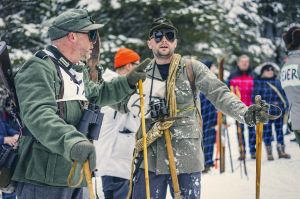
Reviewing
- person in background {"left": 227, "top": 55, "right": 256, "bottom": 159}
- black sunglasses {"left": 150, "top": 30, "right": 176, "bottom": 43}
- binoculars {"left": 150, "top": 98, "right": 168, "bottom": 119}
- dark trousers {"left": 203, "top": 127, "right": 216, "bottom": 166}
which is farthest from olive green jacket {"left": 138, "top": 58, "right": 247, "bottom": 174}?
person in background {"left": 227, "top": 55, "right": 256, "bottom": 159}

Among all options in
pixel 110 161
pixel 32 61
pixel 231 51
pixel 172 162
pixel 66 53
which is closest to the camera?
pixel 32 61

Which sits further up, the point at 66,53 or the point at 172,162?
the point at 66,53

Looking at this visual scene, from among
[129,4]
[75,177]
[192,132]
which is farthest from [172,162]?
[129,4]

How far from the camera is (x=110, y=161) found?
199 inches

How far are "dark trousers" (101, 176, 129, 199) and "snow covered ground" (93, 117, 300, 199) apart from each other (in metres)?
1.42

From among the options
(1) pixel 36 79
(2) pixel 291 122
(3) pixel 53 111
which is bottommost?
(2) pixel 291 122

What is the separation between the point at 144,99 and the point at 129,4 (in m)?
7.68

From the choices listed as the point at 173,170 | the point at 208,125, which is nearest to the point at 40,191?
the point at 173,170

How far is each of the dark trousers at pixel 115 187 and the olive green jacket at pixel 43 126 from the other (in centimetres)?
252

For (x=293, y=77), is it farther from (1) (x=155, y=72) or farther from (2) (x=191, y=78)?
(1) (x=155, y=72)

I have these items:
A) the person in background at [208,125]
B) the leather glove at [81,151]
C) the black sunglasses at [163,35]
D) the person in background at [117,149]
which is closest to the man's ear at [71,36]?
the leather glove at [81,151]

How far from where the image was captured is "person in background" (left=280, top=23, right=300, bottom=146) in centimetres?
508

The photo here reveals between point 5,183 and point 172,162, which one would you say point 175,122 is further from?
point 5,183

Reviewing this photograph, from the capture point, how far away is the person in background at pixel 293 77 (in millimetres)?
5078
